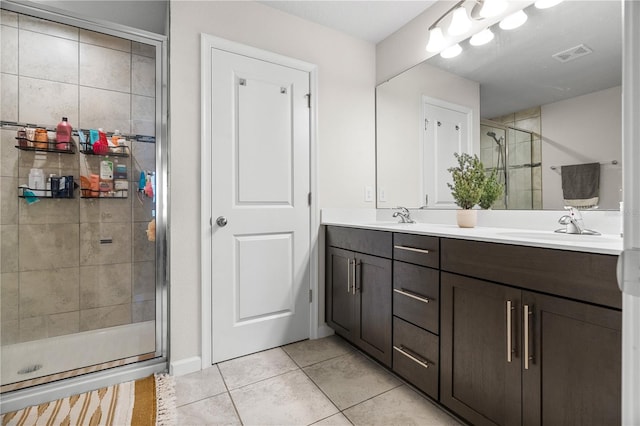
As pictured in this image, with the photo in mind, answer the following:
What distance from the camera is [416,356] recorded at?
1503 mm

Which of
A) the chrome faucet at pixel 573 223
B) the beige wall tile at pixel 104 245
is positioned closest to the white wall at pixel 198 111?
the beige wall tile at pixel 104 245

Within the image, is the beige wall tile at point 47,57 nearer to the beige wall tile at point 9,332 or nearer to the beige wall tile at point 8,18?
the beige wall tile at point 8,18

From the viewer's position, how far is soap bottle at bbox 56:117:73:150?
1.89 m

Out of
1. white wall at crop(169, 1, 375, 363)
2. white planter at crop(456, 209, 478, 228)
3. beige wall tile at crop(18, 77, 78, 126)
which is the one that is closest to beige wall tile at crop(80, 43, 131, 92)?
beige wall tile at crop(18, 77, 78, 126)

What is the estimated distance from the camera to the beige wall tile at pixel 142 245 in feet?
6.30

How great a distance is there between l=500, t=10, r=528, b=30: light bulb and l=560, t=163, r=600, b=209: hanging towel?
0.80m

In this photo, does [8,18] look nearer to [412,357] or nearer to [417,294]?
[417,294]

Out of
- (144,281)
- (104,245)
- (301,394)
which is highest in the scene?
(104,245)

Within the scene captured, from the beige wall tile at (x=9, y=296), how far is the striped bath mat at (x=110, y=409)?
57 cm

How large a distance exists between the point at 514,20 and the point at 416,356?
183 centimetres

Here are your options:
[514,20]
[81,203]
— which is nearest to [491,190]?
[514,20]

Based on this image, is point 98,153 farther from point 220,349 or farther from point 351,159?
point 351,159

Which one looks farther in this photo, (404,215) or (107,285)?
(404,215)

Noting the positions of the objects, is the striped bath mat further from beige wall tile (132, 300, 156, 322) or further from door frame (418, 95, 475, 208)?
door frame (418, 95, 475, 208)
